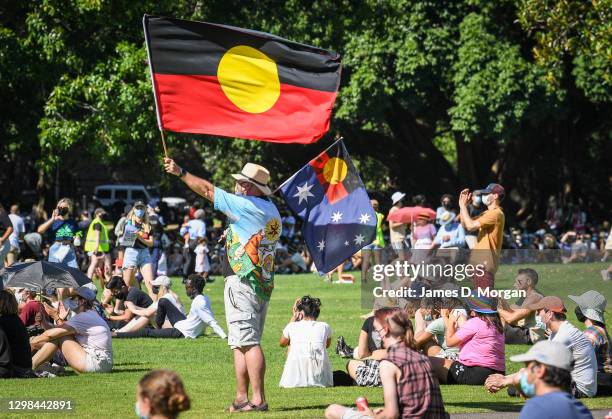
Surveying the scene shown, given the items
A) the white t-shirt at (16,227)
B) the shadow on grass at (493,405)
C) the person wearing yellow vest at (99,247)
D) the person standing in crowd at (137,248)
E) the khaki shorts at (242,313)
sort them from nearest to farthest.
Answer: the khaki shorts at (242,313)
the shadow on grass at (493,405)
the person standing in crowd at (137,248)
the white t-shirt at (16,227)
the person wearing yellow vest at (99,247)

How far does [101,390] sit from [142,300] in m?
5.55

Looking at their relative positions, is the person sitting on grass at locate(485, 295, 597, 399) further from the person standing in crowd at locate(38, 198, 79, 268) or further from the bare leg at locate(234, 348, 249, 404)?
the person standing in crowd at locate(38, 198, 79, 268)

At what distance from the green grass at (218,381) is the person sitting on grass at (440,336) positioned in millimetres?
746

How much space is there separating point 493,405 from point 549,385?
450 centimetres

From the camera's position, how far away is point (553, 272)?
19766 mm

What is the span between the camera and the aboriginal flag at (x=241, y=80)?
436 inches

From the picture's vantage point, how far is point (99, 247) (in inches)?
967

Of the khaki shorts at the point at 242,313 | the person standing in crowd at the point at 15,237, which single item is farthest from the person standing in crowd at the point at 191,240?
the khaki shorts at the point at 242,313

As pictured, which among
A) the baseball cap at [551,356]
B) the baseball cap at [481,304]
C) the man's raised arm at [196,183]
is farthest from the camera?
the baseball cap at [481,304]

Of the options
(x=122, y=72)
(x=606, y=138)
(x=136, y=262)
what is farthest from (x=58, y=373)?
(x=606, y=138)

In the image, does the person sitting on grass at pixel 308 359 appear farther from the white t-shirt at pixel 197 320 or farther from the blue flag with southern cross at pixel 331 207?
the white t-shirt at pixel 197 320

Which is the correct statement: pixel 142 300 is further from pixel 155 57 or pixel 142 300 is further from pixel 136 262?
pixel 155 57

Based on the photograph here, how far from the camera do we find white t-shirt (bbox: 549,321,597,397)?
10.8 metres

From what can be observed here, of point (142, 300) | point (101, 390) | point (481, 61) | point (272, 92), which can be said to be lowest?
point (101, 390)
